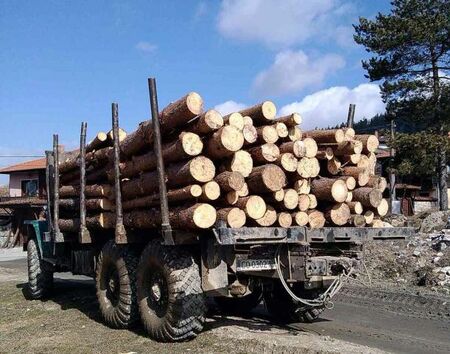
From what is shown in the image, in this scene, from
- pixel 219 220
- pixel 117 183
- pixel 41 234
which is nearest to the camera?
pixel 219 220

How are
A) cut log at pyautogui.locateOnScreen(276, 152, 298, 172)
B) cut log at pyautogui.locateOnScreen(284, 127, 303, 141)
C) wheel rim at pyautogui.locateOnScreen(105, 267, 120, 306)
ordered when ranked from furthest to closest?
wheel rim at pyautogui.locateOnScreen(105, 267, 120, 306) → cut log at pyautogui.locateOnScreen(284, 127, 303, 141) → cut log at pyautogui.locateOnScreen(276, 152, 298, 172)

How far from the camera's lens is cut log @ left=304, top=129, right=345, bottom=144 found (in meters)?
7.57

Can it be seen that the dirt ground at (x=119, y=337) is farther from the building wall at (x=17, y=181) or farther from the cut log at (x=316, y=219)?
the building wall at (x=17, y=181)

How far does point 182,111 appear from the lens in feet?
21.8

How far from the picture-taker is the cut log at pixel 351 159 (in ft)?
25.6

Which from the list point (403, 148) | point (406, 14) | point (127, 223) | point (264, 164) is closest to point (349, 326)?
point (264, 164)

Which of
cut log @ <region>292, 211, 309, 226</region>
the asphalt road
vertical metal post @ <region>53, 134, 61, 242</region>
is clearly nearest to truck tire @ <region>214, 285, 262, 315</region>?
the asphalt road

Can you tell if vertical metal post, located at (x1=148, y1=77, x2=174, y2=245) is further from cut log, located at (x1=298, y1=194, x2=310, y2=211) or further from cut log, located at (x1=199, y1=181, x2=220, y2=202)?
cut log, located at (x1=298, y1=194, x2=310, y2=211)

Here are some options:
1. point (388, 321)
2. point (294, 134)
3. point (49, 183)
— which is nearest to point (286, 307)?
point (388, 321)

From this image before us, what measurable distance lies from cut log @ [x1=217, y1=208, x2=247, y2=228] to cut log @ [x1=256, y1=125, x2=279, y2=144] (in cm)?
103

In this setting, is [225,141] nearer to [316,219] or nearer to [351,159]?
[316,219]

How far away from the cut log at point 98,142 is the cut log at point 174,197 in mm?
1782

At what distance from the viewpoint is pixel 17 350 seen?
7105 millimetres

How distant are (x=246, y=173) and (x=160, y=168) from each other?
1091mm
